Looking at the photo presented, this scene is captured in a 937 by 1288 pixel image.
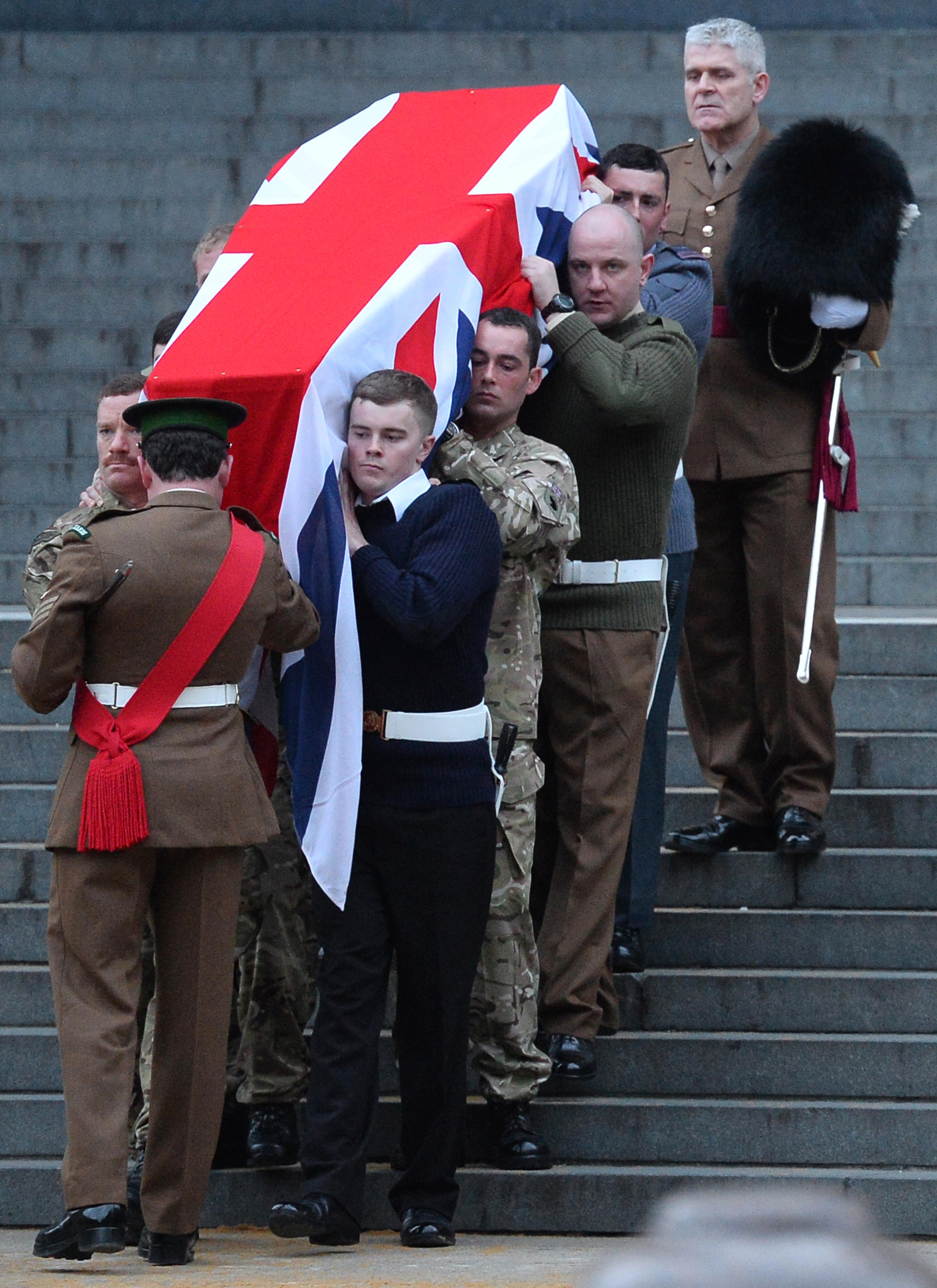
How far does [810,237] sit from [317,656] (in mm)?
1868

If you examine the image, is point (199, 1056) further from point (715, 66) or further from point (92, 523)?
point (715, 66)

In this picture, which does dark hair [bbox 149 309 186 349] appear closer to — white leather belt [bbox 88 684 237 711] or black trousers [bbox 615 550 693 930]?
white leather belt [bbox 88 684 237 711]

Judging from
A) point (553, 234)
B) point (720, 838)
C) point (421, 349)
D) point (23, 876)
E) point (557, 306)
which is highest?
point (553, 234)

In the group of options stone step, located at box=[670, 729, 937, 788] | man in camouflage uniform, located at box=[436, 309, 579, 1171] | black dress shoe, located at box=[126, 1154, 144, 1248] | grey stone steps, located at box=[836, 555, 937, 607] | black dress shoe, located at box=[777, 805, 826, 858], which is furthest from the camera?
grey stone steps, located at box=[836, 555, 937, 607]

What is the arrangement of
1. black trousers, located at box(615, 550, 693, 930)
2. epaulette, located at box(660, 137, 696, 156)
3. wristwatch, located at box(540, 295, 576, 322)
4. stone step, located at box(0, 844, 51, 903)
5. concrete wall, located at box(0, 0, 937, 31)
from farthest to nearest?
concrete wall, located at box(0, 0, 937, 31)
epaulette, located at box(660, 137, 696, 156)
stone step, located at box(0, 844, 51, 903)
black trousers, located at box(615, 550, 693, 930)
wristwatch, located at box(540, 295, 576, 322)

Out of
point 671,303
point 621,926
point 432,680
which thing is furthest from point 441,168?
point 621,926

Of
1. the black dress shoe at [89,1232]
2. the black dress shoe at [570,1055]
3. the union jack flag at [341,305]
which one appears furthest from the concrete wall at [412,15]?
the black dress shoe at [89,1232]

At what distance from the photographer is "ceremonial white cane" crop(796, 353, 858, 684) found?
480 cm

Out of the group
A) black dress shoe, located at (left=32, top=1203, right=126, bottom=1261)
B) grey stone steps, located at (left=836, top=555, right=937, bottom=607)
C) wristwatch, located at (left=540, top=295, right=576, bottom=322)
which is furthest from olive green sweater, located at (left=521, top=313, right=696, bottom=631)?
grey stone steps, located at (left=836, top=555, right=937, bottom=607)

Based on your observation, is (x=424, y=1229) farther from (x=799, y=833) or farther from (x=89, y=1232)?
(x=799, y=833)

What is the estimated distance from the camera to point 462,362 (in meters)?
3.89

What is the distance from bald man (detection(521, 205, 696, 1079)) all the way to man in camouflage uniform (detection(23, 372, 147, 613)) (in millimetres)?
918

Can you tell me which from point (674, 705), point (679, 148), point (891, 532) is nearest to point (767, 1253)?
point (679, 148)

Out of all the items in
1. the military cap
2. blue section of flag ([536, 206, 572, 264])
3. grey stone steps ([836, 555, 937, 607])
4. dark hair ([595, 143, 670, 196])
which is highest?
dark hair ([595, 143, 670, 196])
